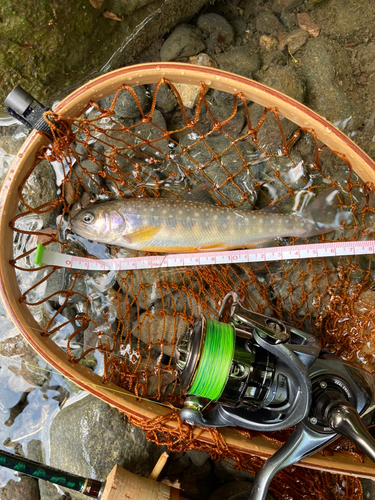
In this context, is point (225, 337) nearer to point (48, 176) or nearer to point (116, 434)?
point (116, 434)

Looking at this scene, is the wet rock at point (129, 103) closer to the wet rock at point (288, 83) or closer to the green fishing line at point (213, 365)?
the wet rock at point (288, 83)

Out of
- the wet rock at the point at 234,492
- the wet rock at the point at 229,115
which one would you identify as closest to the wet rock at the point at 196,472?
the wet rock at the point at 234,492

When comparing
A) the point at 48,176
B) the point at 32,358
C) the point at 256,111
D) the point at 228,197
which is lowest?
the point at 32,358

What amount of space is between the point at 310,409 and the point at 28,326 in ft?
5.33

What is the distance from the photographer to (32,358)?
320 cm

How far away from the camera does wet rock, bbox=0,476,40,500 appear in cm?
301

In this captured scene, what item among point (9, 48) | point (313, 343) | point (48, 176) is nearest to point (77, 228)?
point (48, 176)

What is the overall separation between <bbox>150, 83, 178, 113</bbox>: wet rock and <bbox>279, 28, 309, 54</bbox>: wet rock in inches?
46.2

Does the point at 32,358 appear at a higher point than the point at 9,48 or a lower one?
lower

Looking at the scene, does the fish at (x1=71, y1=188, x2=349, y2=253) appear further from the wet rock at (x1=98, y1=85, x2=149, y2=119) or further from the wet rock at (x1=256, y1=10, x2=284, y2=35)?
the wet rock at (x1=256, y1=10, x2=284, y2=35)

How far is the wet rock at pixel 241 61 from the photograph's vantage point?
11.6 feet

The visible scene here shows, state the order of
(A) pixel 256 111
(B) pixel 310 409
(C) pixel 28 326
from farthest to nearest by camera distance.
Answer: (A) pixel 256 111 < (C) pixel 28 326 < (B) pixel 310 409

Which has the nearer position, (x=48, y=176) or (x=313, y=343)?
(x=313, y=343)

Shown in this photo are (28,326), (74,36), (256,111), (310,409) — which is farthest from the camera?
(256,111)
